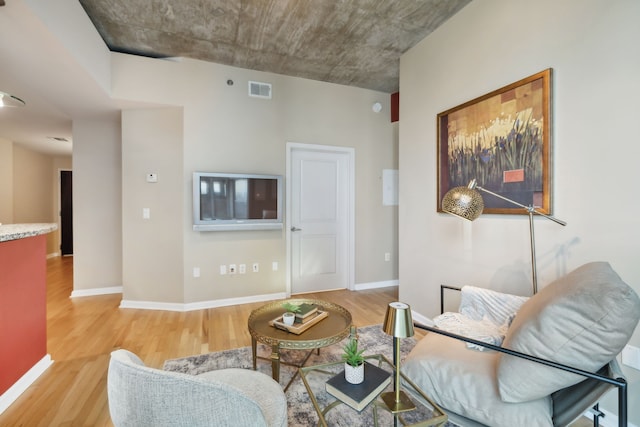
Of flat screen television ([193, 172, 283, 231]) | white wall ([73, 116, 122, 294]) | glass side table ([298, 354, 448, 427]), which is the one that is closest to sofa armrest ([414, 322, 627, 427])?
glass side table ([298, 354, 448, 427])

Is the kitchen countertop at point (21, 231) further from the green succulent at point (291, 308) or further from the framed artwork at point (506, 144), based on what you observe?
the framed artwork at point (506, 144)

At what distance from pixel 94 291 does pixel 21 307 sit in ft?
7.63

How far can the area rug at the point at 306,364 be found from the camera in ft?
5.37

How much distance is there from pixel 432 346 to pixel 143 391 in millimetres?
1372

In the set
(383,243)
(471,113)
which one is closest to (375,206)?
(383,243)

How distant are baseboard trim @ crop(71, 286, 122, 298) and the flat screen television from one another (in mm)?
1779

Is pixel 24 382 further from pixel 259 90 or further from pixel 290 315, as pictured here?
pixel 259 90

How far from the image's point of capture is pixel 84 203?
3.86 metres

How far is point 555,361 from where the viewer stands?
109cm

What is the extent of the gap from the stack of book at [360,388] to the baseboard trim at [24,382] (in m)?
2.00

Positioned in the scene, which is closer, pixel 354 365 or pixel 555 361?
pixel 555 361

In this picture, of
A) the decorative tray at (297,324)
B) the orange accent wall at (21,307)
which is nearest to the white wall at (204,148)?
A: the orange accent wall at (21,307)

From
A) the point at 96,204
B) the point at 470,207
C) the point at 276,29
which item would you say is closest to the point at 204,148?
the point at 276,29

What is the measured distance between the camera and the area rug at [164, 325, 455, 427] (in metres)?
1.64
